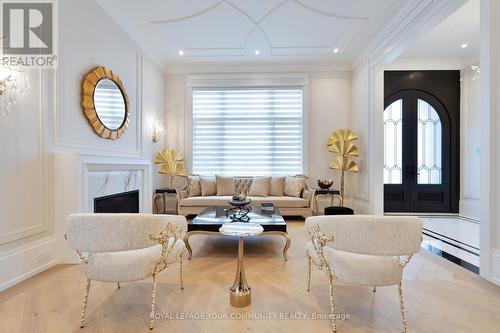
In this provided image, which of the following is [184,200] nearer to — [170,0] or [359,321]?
[170,0]

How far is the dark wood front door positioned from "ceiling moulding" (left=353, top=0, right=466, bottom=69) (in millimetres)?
1416

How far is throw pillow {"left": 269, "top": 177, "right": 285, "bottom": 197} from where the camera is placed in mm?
5258

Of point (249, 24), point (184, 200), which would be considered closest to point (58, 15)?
point (249, 24)

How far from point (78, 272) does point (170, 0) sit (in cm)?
366

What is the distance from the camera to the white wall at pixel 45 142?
89.9 inches

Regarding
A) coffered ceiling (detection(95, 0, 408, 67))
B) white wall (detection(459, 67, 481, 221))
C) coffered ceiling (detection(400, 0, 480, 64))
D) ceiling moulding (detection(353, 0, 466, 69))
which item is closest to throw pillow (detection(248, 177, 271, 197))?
coffered ceiling (detection(95, 0, 408, 67))

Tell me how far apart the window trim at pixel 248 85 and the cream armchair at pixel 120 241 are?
165 inches

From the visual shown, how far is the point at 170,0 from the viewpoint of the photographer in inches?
137

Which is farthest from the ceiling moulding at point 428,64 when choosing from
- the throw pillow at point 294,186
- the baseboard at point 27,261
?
the baseboard at point 27,261

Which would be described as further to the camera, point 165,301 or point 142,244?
point 165,301

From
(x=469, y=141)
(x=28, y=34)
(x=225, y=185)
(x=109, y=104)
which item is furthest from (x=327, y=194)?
(x=28, y=34)

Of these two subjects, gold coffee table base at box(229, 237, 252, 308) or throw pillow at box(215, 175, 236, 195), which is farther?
throw pillow at box(215, 175, 236, 195)

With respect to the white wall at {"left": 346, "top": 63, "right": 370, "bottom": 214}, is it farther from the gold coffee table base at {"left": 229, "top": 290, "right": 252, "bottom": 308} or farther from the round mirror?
the round mirror

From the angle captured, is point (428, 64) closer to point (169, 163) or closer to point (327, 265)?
point (327, 265)
